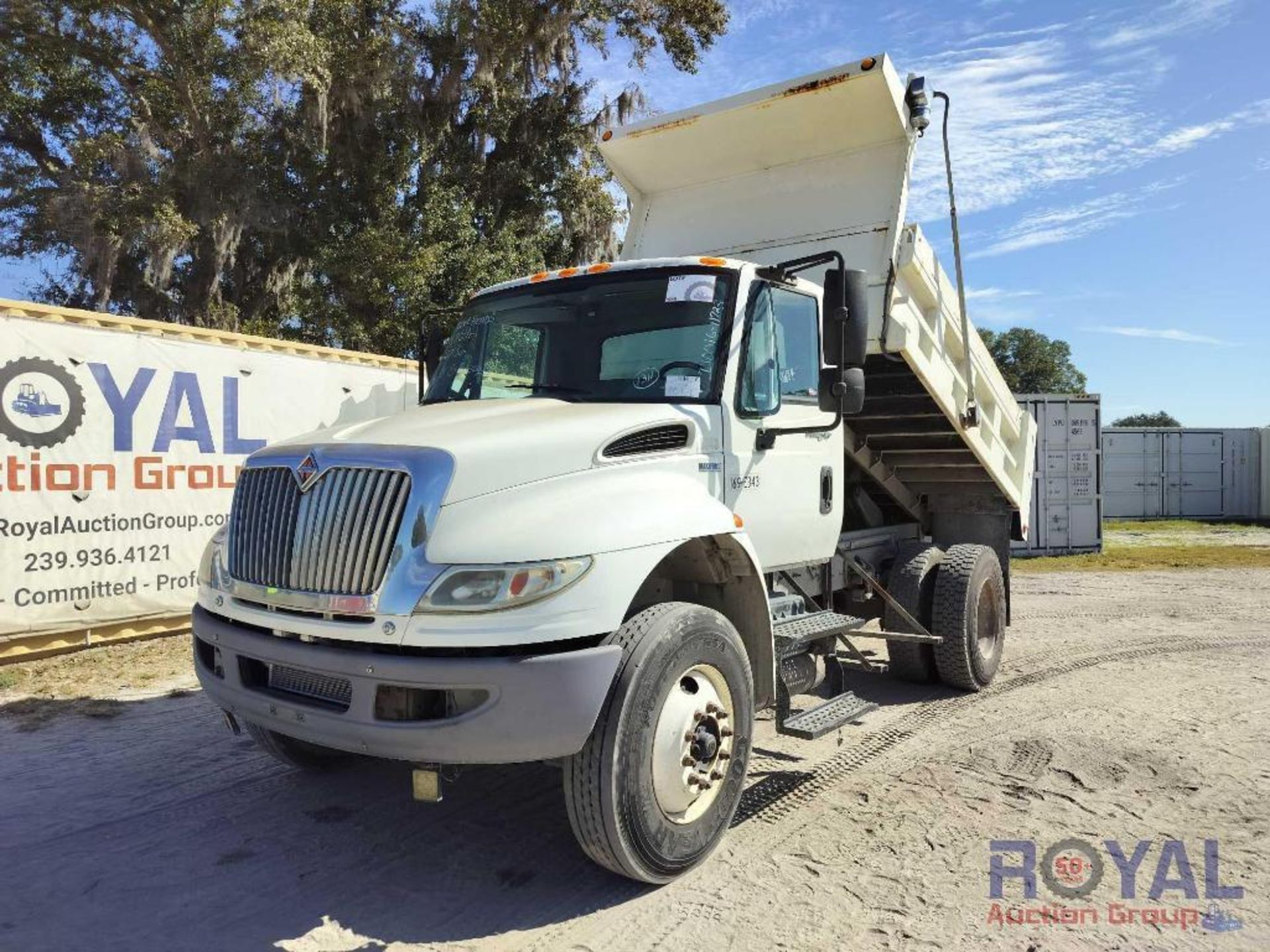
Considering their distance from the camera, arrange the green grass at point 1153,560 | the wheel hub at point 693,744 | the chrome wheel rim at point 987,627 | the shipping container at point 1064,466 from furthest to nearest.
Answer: the shipping container at point 1064,466
the green grass at point 1153,560
the chrome wheel rim at point 987,627
the wheel hub at point 693,744

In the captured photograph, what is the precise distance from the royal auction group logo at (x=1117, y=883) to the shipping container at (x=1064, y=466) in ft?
43.0

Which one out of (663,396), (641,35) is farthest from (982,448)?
(641,35)

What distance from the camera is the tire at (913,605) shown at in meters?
6.46

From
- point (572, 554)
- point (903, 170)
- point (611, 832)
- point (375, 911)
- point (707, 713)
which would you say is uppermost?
point (903, 170)

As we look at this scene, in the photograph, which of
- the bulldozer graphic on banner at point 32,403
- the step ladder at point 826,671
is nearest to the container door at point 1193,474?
the step ladder at point 826,671

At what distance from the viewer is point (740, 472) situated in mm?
4301

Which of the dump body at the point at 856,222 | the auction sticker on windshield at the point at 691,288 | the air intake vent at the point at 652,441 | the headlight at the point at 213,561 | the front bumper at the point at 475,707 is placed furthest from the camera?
the dump body at the point at 856,222

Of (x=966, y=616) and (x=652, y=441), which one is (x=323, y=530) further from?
(x=966, y=616)

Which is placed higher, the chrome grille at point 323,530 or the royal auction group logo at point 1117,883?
the chrome grille at point 323,530

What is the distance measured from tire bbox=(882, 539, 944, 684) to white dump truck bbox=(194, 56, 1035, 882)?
0.02 m

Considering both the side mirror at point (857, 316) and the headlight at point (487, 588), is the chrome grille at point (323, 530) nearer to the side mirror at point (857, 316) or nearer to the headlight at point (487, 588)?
the headlight at point (487, 588)

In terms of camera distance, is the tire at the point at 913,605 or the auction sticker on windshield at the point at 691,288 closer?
the auction sticker on windshield at the point at 691,288

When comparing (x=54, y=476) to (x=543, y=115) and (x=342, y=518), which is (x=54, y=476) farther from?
(x=543, y=115)

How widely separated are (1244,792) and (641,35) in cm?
1873
